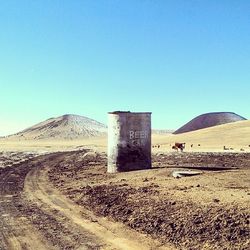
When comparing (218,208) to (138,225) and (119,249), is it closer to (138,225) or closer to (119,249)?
(138,225)

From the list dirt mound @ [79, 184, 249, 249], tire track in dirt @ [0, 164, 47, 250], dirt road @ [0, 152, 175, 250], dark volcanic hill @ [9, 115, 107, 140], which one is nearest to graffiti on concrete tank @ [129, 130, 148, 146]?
dirt road @ [0, 152, 175, 250]

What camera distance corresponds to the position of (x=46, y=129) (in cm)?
14075

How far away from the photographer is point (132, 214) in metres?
12.9

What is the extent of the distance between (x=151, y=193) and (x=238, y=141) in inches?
1869

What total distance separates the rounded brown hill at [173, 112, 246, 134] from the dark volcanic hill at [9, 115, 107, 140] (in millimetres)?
25825

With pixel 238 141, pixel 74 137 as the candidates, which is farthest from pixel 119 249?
pixel 74 137

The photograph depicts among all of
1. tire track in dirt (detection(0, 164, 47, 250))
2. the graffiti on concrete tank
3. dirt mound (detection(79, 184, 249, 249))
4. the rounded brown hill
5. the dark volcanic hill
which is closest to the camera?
dirt mound (detection(79, 184, 249, 249))

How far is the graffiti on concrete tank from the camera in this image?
2414cm

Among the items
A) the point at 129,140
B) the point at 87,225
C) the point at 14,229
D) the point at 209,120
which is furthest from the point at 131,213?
→ the point at 209,120

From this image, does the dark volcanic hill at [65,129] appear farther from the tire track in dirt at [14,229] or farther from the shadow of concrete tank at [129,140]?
the tire track in dirt at [14,229]

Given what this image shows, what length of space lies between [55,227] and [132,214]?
89.5 inches

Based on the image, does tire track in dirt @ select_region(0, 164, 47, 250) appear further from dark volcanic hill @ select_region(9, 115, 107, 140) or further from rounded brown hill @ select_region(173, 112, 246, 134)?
rounded brown hill @ select_region(173, 112, 246, 134)

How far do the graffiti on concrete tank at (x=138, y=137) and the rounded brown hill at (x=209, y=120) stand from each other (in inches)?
4317

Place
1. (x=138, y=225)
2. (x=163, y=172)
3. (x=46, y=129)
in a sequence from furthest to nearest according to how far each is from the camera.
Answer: (x=46, y=129), (x=163, y=172), (x=138, y=225)
